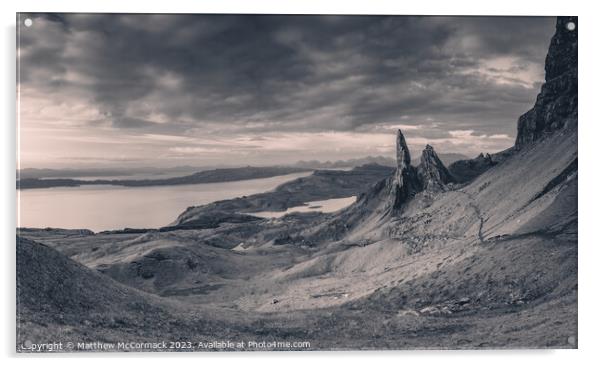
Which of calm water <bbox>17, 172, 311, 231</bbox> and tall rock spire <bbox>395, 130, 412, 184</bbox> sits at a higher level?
tall rock spire <bbox>395, 130, 412, 184</bbox>

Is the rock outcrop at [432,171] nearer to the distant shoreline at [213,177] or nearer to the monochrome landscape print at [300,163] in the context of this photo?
the monochrome landscape print at [300,163]

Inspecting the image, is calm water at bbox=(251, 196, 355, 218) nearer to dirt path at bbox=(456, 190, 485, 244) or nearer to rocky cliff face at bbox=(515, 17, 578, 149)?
dirt path at bbox=(456, 190, 485, 244)

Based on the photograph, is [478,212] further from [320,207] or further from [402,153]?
[320,207]

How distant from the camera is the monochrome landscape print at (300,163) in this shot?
5.76m

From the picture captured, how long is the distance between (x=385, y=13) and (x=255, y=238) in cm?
475

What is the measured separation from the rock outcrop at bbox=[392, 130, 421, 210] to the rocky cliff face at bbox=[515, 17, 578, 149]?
5.97ft

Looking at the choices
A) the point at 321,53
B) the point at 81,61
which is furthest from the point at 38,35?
the point at 321,53

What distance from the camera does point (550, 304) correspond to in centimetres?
580

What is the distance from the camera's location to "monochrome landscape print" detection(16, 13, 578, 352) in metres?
5.76

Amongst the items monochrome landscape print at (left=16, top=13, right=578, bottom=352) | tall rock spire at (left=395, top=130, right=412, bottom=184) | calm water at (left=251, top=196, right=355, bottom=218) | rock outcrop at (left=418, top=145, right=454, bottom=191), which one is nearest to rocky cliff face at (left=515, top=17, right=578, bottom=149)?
monochrome landscape print at (left=16, top=13, right=578, bottom=352)

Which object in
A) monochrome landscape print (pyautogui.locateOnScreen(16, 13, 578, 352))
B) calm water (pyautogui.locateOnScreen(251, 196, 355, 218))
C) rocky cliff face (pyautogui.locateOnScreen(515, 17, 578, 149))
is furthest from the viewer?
calm water (pyautogui.locateOnScreen(251, 196, 355, 218))

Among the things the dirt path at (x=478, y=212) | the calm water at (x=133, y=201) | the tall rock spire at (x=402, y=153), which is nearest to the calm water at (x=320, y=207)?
the calm water at (x=133, y=201)
